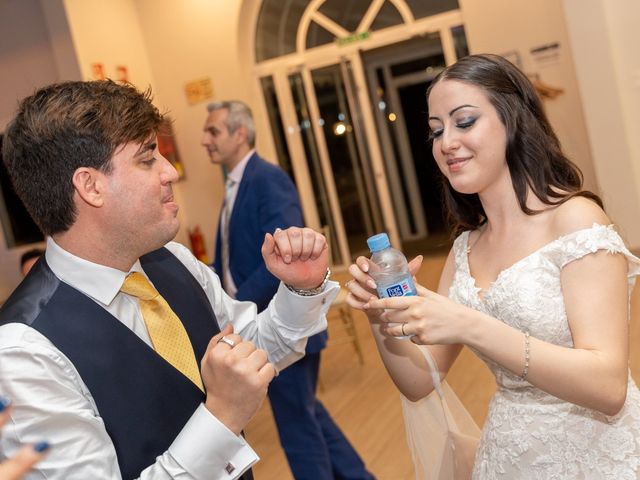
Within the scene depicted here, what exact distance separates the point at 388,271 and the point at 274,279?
184 centimetres

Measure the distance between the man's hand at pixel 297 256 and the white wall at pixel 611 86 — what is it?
6.16m

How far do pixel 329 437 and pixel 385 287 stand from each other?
2213 mm

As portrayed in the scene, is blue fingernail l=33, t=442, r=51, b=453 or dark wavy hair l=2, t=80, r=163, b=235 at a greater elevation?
dark wavy hair l=2, t=80, r=163, b=235

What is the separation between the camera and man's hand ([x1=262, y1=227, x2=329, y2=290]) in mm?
1835

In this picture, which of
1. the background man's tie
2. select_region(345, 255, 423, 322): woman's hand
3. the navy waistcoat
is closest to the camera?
the navy waistcoat

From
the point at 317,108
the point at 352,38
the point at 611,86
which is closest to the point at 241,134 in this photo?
the point at 611,86

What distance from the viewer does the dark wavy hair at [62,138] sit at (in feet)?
5.17

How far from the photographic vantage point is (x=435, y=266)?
29.8 feet

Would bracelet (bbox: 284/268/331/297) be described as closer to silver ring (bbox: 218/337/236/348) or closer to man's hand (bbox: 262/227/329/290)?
man's hand (bbox: 262/227/329/290)

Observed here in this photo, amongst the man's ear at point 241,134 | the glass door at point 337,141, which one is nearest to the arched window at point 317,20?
the glass door at point 337,141

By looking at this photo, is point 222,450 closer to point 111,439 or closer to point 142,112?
point 111,439

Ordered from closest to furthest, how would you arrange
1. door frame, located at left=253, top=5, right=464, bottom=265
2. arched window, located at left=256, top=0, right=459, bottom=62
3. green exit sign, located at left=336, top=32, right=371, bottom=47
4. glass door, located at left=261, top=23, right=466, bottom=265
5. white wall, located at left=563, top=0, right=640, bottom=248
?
1. white wall, located at left=563, top=0, right=640, bottom=248
2. arched window, located at left=256, top=0, right=459, bottom=62
3. green exit sign, located at left=336, top=32, right=371, bottom=47
4. door frame, located at left=253, top=5, right=464, bottom=265
5. glass door, located at left=261, top=23, right=466, bottom=265

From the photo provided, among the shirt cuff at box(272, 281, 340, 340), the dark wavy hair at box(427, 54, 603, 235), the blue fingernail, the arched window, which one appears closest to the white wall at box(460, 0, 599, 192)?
the arched window

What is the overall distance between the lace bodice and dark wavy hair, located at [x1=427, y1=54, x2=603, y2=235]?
0.56 feet
